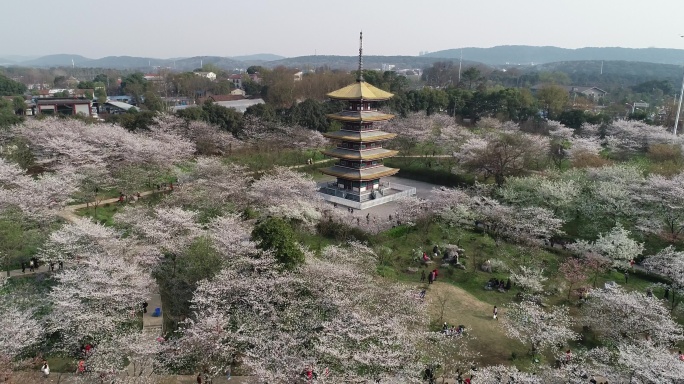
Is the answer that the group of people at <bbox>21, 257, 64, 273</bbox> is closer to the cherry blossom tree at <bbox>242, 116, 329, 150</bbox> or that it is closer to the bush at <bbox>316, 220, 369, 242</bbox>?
the bush at <bbox>316, 220, 369, 242</bbox>

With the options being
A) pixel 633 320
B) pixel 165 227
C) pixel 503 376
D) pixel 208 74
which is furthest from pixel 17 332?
pixel 208 74

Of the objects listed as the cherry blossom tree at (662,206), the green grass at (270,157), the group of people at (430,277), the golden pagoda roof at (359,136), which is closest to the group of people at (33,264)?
the green grass at (270,157)

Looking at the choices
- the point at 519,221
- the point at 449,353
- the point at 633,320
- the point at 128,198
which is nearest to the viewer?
the point at 633,320

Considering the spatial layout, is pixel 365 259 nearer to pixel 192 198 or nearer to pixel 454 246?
pixel 454 246

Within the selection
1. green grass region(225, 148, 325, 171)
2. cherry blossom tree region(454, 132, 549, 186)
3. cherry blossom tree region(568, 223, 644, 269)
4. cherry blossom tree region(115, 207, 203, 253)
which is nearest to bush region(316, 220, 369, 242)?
cherry blossom tree region(115, 207, 203, 253)

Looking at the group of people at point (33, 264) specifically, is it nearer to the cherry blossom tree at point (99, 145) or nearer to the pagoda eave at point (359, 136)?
the cherry blossom tree at point (99, 145)

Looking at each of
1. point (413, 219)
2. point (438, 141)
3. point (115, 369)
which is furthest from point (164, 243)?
point (438, 141)

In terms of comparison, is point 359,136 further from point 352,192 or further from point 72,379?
point 72,379
